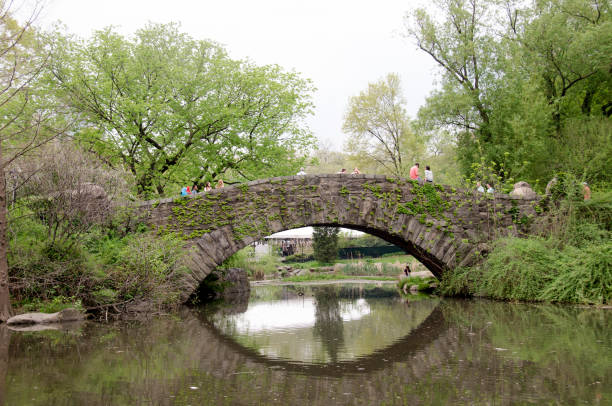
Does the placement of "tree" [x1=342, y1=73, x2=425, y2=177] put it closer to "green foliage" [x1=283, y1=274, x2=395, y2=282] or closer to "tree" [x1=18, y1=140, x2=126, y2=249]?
"green foliage" [x1=283, y1=274, x2=395, y2=282]

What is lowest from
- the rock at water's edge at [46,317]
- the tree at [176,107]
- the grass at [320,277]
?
the rock at water's edge at [46,317]

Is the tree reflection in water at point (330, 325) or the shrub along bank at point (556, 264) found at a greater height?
the shrub along bank at point (556, 264)

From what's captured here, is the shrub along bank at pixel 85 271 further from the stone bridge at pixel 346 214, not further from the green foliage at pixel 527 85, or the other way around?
the green foliage at pixel 527 85

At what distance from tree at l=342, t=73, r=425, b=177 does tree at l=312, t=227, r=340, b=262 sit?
6894 mm

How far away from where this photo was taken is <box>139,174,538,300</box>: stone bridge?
12062mm


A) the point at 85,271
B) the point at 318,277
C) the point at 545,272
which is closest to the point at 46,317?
the point at 85,271

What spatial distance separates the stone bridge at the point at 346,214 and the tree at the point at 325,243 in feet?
41.6

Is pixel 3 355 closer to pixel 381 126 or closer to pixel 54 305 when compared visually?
pixel 54 305

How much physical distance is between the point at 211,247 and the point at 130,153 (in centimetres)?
686

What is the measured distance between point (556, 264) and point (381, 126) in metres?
21.5

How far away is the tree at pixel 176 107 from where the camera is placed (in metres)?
17.1

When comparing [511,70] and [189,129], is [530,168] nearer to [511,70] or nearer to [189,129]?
[511,70]

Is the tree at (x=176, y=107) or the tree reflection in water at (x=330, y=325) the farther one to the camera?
the tree at (x=176, y=107)

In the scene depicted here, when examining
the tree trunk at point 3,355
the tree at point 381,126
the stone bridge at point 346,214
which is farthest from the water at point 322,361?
the tree at point 381,126
